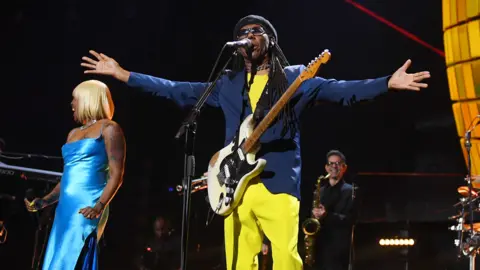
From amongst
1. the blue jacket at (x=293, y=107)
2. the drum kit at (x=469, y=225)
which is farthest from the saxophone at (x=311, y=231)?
the blue jacket at (x=293, y=107)

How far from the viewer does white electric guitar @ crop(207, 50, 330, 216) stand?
356 centimetres

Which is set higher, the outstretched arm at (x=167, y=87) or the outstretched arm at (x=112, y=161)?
the outstretched arm at (x=167, y=87)

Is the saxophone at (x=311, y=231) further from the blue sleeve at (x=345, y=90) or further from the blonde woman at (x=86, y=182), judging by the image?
the blue sleeve at (x=345, y=90)

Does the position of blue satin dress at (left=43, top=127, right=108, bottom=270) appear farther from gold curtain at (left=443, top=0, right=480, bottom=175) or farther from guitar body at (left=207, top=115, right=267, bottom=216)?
gold curtain at (left=443, top=0, right=480, bottom=175)

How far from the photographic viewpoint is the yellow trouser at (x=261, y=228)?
11.6 feet

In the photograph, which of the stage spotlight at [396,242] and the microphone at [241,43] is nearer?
the microphone at [241,43]

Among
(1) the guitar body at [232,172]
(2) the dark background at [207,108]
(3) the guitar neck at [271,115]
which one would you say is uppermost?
(2) the dark background at [207,108]

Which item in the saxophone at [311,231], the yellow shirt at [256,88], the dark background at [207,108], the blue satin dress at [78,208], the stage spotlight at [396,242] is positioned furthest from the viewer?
the dark background at [207,108]

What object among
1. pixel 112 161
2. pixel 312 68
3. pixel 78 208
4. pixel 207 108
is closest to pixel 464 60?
pixel 207 108

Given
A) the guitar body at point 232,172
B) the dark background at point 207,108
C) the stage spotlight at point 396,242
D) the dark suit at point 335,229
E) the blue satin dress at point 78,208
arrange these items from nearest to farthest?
the guitar body at point 232,172, the blue satin dress at point 78,208, the dark suit at point 335,229, the stage spotlight at point 396,242, the dark background at point 207,108

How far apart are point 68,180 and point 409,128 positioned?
19.3ft

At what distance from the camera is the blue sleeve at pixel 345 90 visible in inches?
139

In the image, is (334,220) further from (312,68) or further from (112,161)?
(312,68)

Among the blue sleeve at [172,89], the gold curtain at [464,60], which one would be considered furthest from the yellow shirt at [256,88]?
the gold curtain at [464,60]
